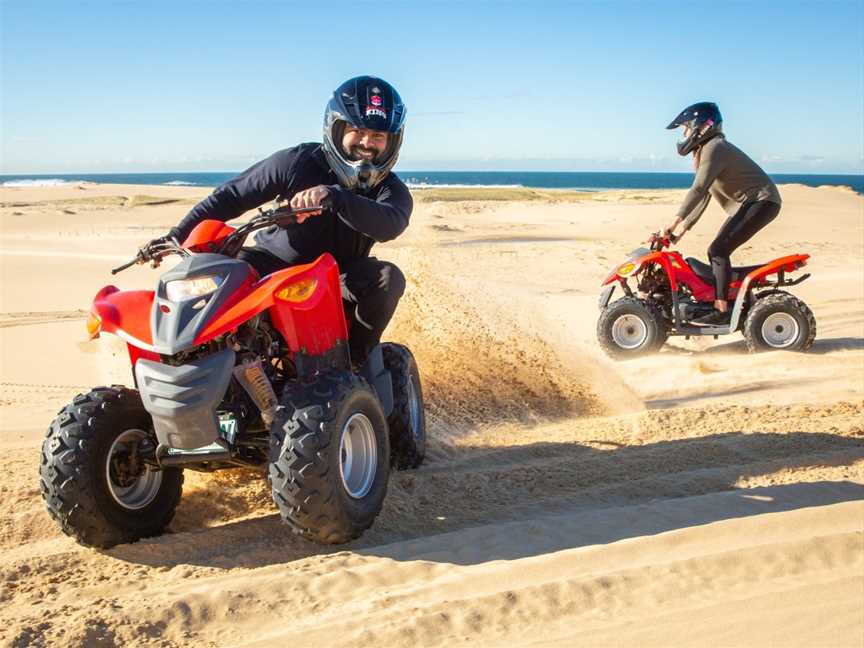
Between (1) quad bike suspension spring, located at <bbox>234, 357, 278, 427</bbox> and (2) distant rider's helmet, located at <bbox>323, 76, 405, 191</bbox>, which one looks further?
(2) distant rider's helmet, located at <bbox>323, 76, 405, 191</bbox>

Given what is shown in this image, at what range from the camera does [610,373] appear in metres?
8.09

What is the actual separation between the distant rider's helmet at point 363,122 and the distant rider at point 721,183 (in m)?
5.29

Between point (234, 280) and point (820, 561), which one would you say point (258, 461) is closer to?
point (234, 280)

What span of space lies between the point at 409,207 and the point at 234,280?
1.17m

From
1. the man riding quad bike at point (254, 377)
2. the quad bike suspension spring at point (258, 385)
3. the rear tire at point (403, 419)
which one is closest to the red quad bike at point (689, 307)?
the rear tire at point (403, 419)

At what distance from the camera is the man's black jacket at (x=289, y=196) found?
463 centimetres

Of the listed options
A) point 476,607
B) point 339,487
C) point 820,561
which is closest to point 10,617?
point 339,487

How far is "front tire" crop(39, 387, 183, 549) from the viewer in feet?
12.4

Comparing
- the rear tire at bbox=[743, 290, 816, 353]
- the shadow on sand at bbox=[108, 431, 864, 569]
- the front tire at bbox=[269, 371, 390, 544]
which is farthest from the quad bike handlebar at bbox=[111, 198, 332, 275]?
the rear tire at bbox=[743, 290, 816, 353]

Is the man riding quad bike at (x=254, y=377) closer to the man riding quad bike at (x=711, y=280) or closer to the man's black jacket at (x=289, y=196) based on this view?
the man's black jacket at (x=289, y=196)

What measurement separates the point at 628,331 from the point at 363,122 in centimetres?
623

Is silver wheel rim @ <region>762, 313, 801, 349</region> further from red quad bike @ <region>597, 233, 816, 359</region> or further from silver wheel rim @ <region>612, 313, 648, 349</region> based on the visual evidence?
silver wheel rim @ <region>612, 313, 648, 349</region>

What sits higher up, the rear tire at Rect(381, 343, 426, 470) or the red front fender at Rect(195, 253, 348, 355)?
the red front fender at Rect(195, 253, 348, 355)

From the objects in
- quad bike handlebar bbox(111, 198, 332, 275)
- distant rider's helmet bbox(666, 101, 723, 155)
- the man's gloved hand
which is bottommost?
quad bike handlebar bbox(111, 198, 332, 275)
